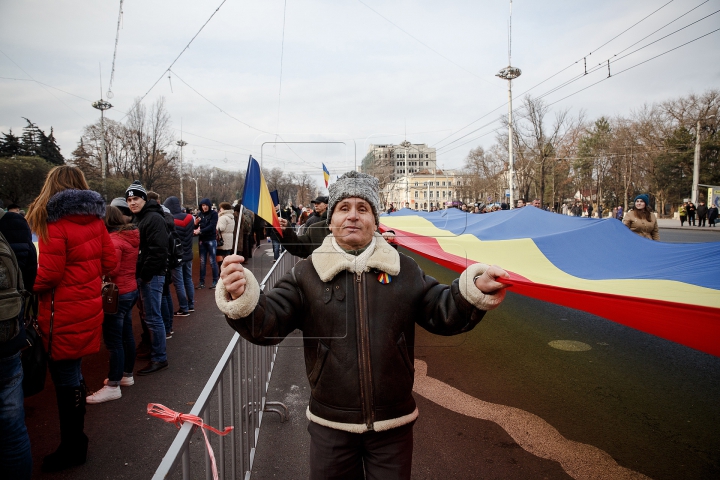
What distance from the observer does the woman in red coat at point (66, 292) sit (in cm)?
288

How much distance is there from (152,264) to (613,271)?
4941 mm

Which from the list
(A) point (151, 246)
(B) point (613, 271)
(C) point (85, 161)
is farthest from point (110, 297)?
(C) point (85, 161)

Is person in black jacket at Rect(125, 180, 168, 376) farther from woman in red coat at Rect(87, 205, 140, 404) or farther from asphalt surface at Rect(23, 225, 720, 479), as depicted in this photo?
asphalt surface at Rect(23, 225, 720, 479)

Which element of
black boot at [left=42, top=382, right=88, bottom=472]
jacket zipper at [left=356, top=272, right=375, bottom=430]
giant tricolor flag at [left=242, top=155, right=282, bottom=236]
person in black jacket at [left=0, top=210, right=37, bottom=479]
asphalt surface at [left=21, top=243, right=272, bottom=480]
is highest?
giant tricolor flag at [left=242, top=155, right=282, bottom=236]

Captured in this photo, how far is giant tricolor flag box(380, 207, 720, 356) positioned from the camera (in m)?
2.64

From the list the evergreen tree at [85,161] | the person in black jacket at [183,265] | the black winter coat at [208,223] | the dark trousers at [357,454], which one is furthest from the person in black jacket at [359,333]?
the evergreen tree at [85,161]

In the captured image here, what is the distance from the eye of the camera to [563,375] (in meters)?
4.64

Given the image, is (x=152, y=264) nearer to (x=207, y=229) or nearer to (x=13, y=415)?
(x=13, y=415)

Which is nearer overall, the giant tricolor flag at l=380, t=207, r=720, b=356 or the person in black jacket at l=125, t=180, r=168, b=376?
Answer: the giant tricolor flag at l=380, t=207, r=720, b=356

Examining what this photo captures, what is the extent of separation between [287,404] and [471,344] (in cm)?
293

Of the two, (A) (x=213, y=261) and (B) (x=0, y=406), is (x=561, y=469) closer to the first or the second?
(B) (x=0, y=406)

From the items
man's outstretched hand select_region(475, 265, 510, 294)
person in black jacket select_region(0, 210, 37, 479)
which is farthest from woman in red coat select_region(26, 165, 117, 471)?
man's outstretched hand select_region(475, 265, 510, 294)

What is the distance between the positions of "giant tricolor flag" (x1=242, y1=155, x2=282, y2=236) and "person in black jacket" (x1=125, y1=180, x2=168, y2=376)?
3181 millimetres

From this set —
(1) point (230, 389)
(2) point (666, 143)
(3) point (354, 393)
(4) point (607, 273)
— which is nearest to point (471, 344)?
(4) point (607, 273)
